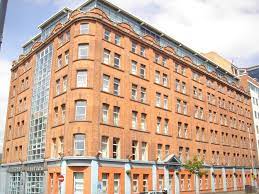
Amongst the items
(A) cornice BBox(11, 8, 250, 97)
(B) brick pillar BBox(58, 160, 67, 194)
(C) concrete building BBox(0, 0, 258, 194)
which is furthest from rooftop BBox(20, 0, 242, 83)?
(B) brick pillar BBox(58, 160, 67, 194)

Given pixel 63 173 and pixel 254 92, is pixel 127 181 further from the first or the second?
pixel 254 92

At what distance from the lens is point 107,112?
120 ft

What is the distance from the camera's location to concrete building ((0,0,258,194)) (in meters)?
34.8

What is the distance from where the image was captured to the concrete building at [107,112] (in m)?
34.8

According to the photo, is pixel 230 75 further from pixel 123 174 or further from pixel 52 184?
pixel 52 184

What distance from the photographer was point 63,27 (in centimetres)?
4012

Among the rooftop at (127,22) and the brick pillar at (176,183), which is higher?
the rooftop at (127,22)

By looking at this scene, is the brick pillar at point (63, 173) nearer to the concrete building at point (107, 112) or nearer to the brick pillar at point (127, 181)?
the concrete building at point (107, 112)

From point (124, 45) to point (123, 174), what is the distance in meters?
16.1

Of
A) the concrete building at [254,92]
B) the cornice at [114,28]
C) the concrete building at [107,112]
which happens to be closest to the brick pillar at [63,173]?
the concrete building at [107,112]

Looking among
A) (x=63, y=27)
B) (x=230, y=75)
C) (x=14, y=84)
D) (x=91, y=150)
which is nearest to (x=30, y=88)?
(x=14, y=84)

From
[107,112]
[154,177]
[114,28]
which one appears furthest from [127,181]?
[114,28]

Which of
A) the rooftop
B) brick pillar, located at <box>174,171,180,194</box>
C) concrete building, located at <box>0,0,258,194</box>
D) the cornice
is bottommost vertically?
brick pillar, located at <box>174,171,180,194</box>

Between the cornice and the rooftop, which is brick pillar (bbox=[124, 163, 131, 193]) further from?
the rooftop
